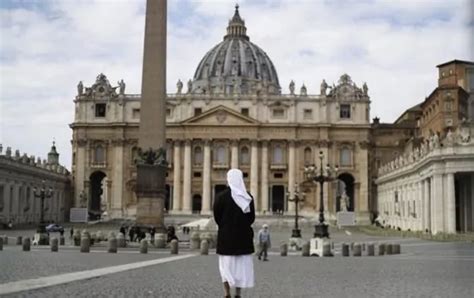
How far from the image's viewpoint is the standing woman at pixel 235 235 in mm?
9539

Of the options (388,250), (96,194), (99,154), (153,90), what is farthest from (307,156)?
(153,90)

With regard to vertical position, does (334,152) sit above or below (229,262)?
above

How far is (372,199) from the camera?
326 ft

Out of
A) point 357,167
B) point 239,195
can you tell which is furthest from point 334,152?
point 239,195

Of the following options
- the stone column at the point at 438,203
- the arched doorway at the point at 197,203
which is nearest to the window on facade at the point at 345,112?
the arched doorway at the point at 197,203

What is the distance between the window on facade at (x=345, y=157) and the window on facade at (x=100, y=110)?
31264 millimetres

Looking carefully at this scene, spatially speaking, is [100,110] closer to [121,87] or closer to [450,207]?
[121,87]

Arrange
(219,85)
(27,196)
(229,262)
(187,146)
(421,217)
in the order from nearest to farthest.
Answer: (229,262), (421,217), (27,196), (187,146), (219,85)

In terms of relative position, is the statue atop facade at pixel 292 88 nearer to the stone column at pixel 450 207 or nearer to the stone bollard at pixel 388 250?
the stone column at pixel 450 207

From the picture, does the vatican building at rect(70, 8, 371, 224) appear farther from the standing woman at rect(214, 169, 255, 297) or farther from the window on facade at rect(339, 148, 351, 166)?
the standing woman at rect(214, 169, 255, 297)

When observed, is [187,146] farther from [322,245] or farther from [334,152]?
[322,245]

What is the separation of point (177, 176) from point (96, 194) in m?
13.5

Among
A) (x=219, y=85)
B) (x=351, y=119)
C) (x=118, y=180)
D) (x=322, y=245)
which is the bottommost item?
(x=322, y=245)

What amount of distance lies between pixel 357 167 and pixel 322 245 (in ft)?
221
